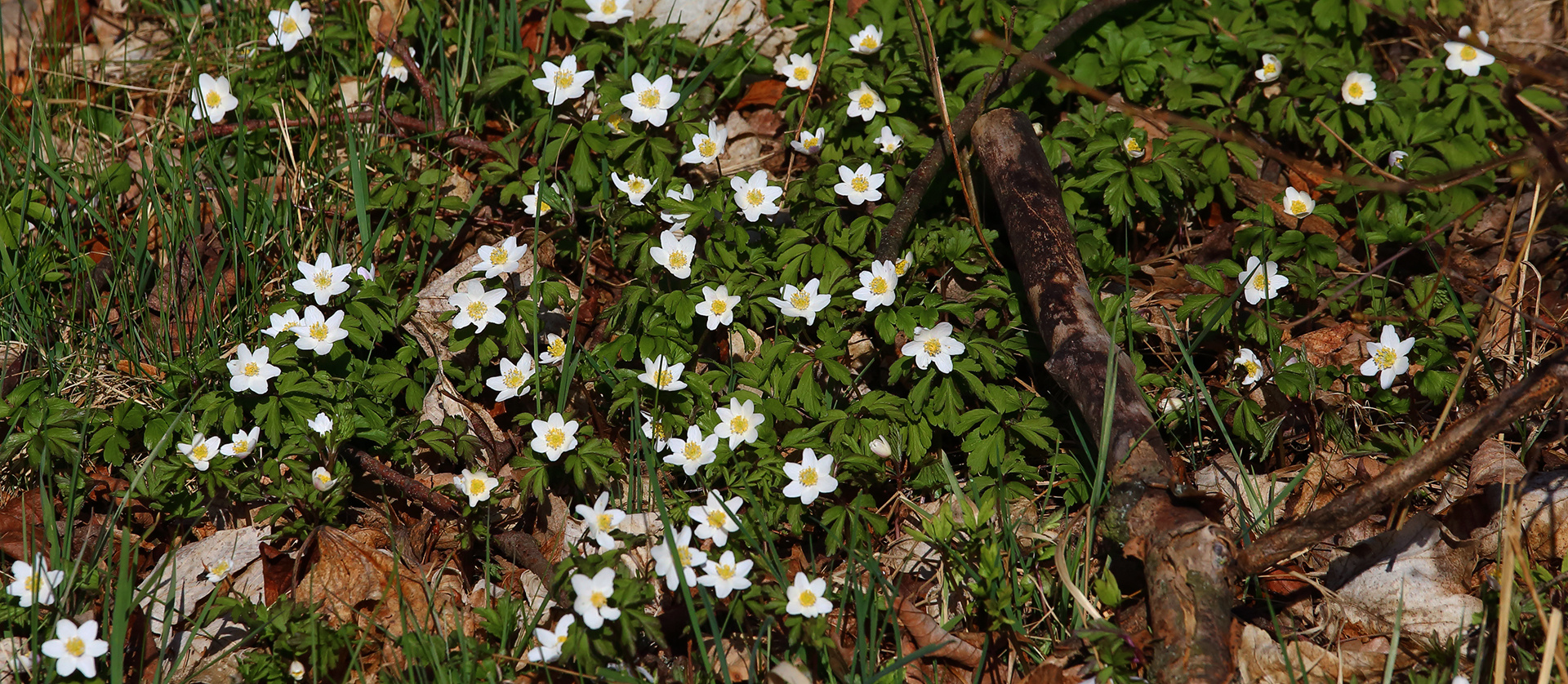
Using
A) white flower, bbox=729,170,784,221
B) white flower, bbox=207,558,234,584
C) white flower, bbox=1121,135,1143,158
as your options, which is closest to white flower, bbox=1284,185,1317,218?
white flower, bbox=1121,135,1143,158

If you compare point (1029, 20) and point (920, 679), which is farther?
point (1029, 20)

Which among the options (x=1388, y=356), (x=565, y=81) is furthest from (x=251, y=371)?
(x=1388, y=356)

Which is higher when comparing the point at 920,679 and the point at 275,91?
the point at 275,91

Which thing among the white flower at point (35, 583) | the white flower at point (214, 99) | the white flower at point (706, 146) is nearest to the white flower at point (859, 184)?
the white flower at point (706, 146)

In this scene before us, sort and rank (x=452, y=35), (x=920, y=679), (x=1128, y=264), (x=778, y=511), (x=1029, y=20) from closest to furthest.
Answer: (x=920, y=679) → (x=778, y=511) → (x=1128, y=264) → (x=1029, y=20) → (x=452, y=35)

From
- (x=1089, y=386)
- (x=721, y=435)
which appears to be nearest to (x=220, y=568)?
(x=721, y=435)

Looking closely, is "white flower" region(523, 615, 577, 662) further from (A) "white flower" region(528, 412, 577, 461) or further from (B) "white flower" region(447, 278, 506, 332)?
(B) "white flower" region(447, 278, 506, 332)

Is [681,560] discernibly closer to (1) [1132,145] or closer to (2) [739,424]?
(2) [739,424]

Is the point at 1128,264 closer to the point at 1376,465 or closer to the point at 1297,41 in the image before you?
the point at 1376,465
